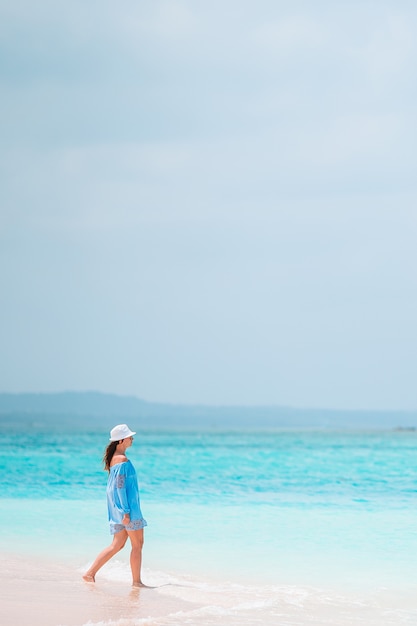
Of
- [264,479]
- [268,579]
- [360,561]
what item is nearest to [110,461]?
[268,579]

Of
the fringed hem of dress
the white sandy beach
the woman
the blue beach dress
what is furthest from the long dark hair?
the white sandy beach

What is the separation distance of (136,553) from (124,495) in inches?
23.7

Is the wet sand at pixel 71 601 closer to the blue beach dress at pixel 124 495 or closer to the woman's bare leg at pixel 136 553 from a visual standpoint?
the woman's bare leg at pixel 136 553

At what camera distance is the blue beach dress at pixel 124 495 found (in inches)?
275

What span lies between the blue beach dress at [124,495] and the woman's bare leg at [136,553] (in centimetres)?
6

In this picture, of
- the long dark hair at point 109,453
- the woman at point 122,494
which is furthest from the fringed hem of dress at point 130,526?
the long dark hair at point 109,453

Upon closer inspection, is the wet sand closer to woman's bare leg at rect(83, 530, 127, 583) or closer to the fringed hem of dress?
woman's bare leg at rect(83, 530, 127, 583)

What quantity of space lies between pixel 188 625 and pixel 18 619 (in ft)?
3.96

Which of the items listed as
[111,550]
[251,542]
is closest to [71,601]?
[111,550]

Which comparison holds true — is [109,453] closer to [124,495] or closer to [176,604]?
[124,495]

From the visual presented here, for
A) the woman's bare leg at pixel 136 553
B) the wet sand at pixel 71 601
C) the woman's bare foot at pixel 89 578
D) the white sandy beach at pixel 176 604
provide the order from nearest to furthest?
the wet sand at pixel 71 601
the white sandy beach at pixel 176 604
the woman's bare leg at pixel 136 553
the woman's bare foot at pixel 89 578

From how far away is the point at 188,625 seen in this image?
6168 mm

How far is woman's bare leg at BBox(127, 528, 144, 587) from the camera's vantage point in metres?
7.10

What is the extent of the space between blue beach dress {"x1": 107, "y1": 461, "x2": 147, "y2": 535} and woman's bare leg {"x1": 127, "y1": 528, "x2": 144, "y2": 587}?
0.19 feet
